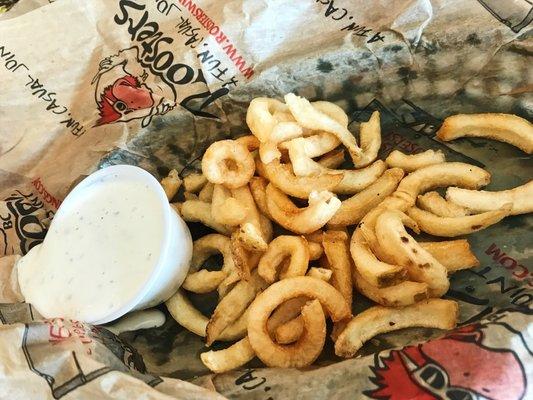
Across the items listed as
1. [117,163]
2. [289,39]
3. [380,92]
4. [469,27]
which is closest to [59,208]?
[117,163]

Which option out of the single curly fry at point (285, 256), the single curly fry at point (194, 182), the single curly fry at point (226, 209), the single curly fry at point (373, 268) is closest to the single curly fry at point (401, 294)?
Answer: the single curly fry at point (373, 268)

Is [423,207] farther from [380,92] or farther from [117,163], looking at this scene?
[117,163]

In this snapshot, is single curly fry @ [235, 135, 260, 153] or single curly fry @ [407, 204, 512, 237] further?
single curly fry @ [235, 135, 260, 153]

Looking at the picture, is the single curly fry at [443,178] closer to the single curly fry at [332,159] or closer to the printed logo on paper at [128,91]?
the single curly fry at [332,159]

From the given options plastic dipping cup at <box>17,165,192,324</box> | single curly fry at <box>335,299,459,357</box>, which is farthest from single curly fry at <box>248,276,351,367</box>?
plastic dipping cup at <box>17,165,192,324</box>

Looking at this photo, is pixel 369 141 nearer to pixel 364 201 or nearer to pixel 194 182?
pixel 364 201

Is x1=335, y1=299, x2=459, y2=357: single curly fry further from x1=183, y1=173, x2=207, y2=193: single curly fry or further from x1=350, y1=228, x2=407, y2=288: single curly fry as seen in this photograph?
x1=183, y1=173, x2=207, y2=193: single curly fry
